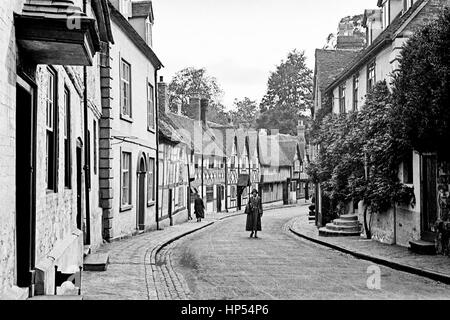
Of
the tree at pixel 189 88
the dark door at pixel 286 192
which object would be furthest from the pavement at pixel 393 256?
the dark door at pixel 286 192

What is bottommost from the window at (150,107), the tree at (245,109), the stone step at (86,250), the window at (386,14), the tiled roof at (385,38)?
the stone step at (86,250)

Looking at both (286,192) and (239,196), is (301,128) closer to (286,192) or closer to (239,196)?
(286,192)

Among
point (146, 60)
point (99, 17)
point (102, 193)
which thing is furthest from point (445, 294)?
point (146, 60)

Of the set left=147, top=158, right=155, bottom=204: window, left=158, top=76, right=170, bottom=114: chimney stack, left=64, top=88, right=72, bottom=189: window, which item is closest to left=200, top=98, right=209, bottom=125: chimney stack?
left=158, top=76, right=170, bottom=114: chimney stack

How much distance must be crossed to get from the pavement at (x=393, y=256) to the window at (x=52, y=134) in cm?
678

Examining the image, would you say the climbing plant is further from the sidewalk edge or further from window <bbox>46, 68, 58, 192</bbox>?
window <bbox>46, 68, 58, 192</bbox>

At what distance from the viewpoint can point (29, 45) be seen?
19.3ft

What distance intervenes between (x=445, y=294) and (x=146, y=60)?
15068mm

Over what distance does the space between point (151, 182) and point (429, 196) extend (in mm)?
10785

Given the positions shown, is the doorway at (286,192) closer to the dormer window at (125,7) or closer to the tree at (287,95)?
the tree at (287,95)

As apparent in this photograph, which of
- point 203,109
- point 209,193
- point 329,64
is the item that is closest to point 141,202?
point 329,64

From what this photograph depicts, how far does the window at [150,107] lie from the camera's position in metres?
22.0

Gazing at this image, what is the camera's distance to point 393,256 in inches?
552

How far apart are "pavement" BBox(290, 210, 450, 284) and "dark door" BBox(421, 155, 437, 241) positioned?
27.6 inches
